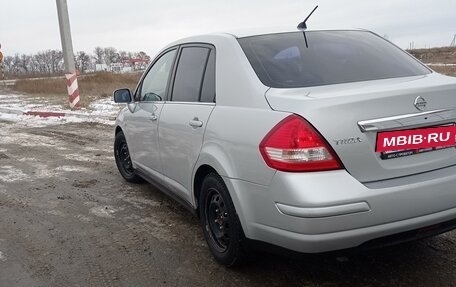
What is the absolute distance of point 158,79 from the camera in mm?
4496

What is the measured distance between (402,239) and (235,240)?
102cm

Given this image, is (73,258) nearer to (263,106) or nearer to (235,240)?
(235,240)

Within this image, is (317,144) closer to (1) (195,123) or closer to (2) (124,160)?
(1) (195,123)

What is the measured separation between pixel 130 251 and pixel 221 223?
0.89 metres

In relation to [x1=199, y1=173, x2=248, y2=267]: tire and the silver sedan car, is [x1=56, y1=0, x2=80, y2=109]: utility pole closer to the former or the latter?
the silver sedan car

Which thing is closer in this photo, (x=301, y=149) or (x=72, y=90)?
(x=301, y=149)

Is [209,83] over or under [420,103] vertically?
over

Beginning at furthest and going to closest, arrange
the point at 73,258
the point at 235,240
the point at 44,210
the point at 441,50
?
1. the point at 441,50
2. the point at 44,210
3. the point at 73,258
4. the point at 235,240

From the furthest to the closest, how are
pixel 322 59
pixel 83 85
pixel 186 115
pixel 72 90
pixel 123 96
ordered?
pixel 83 85 < pixel 72 90 < pixel 123 96 < pixel 186 115 < pixel 322 59

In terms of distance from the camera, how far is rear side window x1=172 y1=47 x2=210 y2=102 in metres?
3.62

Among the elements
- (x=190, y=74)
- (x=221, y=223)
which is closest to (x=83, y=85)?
(x=190, y=74)

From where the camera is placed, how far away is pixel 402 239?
2.63m

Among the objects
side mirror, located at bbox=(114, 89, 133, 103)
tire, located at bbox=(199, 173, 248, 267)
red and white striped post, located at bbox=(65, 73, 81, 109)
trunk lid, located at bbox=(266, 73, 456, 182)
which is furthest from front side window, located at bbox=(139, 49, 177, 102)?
red and white striped post, located at bbox=(65, 73, 81, 109)

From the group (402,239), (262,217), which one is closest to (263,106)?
(262,217)
